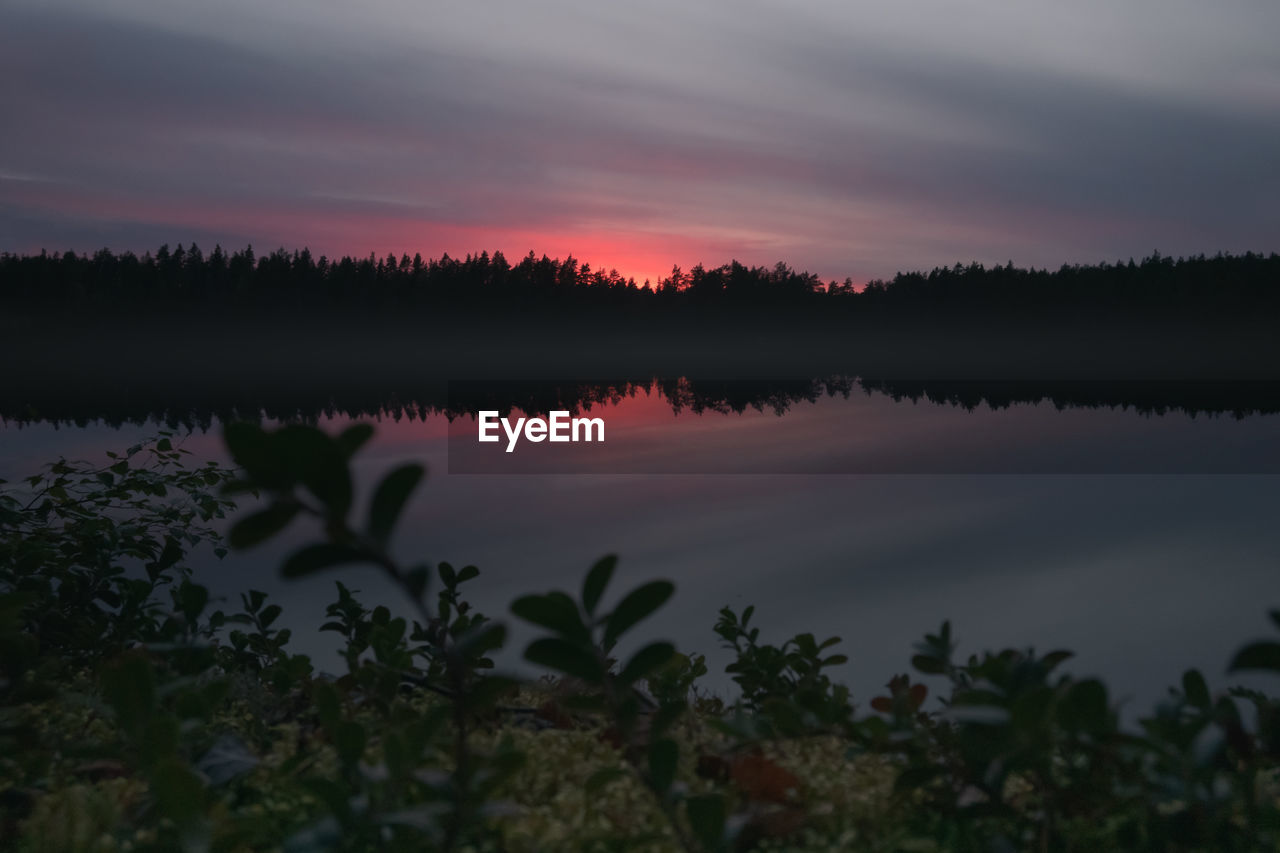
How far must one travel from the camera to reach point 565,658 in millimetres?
1217

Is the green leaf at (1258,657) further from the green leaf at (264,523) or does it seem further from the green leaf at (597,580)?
the green leaf at (264,523)

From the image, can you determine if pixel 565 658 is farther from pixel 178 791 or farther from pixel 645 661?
pixel 178 791

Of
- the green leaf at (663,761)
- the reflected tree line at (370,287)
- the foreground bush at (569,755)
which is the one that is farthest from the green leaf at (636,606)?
the reflected tree line at (370,287)

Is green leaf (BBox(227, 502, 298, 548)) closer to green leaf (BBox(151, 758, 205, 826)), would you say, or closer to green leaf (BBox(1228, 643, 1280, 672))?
green leaf (BBox(151, 758, 205, 826))

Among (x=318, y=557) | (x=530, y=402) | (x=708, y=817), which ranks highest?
(x=318, y=557)

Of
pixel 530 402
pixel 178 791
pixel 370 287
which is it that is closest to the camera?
pixel 178 791

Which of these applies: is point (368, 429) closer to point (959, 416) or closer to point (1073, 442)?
point (1073, 442)

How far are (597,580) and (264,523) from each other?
19.7 inches

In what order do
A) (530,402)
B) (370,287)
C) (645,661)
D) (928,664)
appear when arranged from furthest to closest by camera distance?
(370,287) < (530,402) < (928,664) < (645,661)

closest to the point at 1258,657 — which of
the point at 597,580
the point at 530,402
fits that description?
the point at 597,580

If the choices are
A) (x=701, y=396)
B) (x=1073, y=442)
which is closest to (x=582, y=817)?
(x=1073, y=442)

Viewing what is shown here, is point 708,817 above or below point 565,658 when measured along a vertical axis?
below

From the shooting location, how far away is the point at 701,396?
139ft

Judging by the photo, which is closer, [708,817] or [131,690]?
[708,817]
